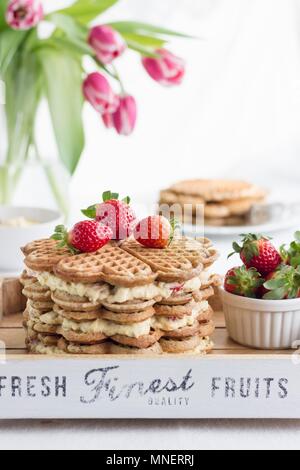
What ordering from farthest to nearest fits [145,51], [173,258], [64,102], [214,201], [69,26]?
[214,201], [64,102], [69,26], [145,51], [173,258]

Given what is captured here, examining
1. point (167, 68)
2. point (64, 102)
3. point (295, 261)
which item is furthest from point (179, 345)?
point (64, 102)

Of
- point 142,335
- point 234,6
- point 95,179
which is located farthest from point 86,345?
point 234,6

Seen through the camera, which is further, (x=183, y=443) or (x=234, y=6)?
(x=234, y=6)

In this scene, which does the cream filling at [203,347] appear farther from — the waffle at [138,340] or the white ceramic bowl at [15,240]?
the white ceramic bowl at [15,240]

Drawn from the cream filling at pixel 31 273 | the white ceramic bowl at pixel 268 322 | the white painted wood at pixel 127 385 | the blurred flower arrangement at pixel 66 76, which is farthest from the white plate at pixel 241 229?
the white painted wood at pixel 127 385

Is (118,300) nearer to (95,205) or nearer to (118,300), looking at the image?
(118,300)

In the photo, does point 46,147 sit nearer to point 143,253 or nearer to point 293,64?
point 293,64

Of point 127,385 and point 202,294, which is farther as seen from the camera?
point 202,294
